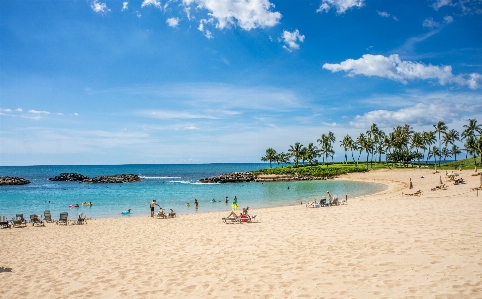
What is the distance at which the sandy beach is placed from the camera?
27.6 ft

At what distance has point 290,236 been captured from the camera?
1509 centimetres

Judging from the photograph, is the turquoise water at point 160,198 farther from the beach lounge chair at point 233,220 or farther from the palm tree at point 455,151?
the palm tree at point 455,151

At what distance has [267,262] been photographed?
11.0 meters

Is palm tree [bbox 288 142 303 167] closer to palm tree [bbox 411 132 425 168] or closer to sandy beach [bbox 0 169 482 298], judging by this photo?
palm tree [bbox 411 132 425 168]

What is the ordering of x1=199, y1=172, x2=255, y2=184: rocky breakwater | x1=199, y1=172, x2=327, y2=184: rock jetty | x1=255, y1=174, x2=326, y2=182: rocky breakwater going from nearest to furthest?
x1=255, y1=174, x2=326, y2=182: rocky breakwater
x1=199, y1=172, x2=327, y2=184: rock jetty
x1=199, y1=172, x2=255, y2=184: rocky breakwater

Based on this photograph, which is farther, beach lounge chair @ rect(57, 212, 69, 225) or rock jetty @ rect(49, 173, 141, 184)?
rock jetty @ rect(49, 173, 141, 184)

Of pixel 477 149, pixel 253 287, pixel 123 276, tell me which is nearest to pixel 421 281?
pixel 253 287

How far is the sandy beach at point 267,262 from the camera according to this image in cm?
842

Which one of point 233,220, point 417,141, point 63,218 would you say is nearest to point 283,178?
point 417,141

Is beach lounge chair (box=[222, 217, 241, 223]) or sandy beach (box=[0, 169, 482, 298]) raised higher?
sandy beach (box=[0, 169, 482, 298])

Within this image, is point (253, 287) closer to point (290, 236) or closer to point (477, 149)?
point (290, 236)

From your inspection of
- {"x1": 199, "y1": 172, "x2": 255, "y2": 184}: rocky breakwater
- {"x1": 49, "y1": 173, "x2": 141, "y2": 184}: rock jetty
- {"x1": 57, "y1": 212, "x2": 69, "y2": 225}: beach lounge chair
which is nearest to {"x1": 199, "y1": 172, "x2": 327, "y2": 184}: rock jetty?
{"x1": 199, "y1": 172, "x2": 255, "y2": 184}: rocky breakwater

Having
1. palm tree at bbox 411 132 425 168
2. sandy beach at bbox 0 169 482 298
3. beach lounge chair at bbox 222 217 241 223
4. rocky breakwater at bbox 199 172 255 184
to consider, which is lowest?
rocky breakwater at bbox 199 172 255 184

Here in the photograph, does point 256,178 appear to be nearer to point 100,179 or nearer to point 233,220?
point 100,179
